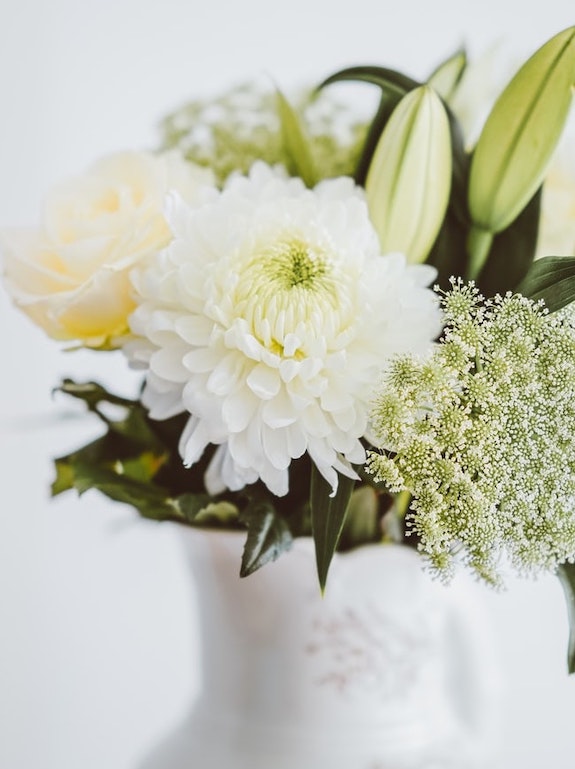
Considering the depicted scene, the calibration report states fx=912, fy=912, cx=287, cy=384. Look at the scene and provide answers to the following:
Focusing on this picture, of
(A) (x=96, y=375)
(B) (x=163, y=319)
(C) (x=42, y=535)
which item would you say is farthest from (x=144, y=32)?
(B) (x=163, y=319)

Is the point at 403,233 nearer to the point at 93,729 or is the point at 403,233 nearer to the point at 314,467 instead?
the point at 314,467

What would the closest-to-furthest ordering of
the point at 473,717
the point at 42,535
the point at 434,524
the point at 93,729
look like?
1. the point at 434,524
2. the point at 473,717
3. the point at 93,729
4. the point at 42,535

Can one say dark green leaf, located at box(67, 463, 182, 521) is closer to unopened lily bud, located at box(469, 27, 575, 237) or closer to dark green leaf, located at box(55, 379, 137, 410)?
dark green leaf, located at box(55, 379, 137, 410)

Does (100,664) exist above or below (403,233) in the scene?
below

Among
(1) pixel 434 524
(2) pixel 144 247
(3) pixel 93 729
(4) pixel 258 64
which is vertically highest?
(4) pixel 258 64

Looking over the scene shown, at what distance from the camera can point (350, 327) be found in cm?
30

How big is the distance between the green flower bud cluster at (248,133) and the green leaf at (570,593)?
0.70 ft

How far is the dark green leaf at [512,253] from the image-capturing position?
0.35 m

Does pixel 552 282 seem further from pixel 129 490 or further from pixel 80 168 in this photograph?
pixel 80 168

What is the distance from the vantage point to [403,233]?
0.35m

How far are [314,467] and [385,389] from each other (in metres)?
0.05

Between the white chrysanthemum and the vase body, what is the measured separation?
0.29 feet

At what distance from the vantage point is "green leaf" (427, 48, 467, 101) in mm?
376

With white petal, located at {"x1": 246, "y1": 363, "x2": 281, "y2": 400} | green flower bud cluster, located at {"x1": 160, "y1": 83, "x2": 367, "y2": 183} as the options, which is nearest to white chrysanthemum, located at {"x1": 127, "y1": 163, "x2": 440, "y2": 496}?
white petal, located at {"x1": 246, "y1": 363, "x2": 281, "y2": 400}
